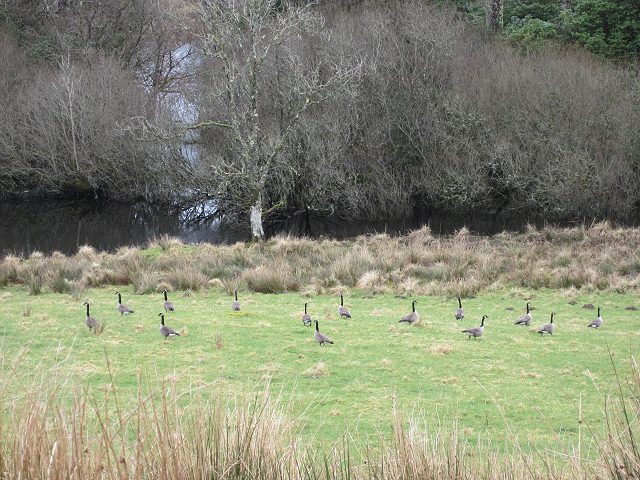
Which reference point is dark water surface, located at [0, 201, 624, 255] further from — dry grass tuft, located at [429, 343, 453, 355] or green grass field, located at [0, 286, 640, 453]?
dry grass tuft, located at [429, 343, 453, 355]

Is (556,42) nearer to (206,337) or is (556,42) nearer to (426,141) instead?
(426,141)

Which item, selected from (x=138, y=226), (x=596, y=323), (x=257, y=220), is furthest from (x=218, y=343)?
(x=138, y=226)

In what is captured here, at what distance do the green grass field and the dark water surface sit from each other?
55.5 ft

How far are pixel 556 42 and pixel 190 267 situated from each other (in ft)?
108

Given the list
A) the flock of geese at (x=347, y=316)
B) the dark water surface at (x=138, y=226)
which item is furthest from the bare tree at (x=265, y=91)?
the flock of geese at (x=347, y=316)

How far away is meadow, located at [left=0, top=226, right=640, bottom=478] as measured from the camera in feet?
15.6

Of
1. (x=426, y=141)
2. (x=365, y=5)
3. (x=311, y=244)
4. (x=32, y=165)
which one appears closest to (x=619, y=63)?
(x=426, y=141)

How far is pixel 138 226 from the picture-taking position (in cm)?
3538

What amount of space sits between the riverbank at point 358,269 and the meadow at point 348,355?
0.07 m

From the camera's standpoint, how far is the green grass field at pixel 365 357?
7.32 metres

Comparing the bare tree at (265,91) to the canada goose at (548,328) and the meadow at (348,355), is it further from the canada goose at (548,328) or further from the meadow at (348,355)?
the canada goose at (548,328)

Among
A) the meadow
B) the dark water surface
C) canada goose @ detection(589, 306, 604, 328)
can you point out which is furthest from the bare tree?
canada goose @ detection(589, 306, 604, 328)

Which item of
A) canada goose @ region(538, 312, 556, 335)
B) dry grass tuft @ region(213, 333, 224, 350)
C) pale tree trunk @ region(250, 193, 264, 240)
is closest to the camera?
dry grass tuft @ region(213, 333, 224, 350)

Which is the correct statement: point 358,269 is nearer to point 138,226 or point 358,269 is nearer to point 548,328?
point 548,328
